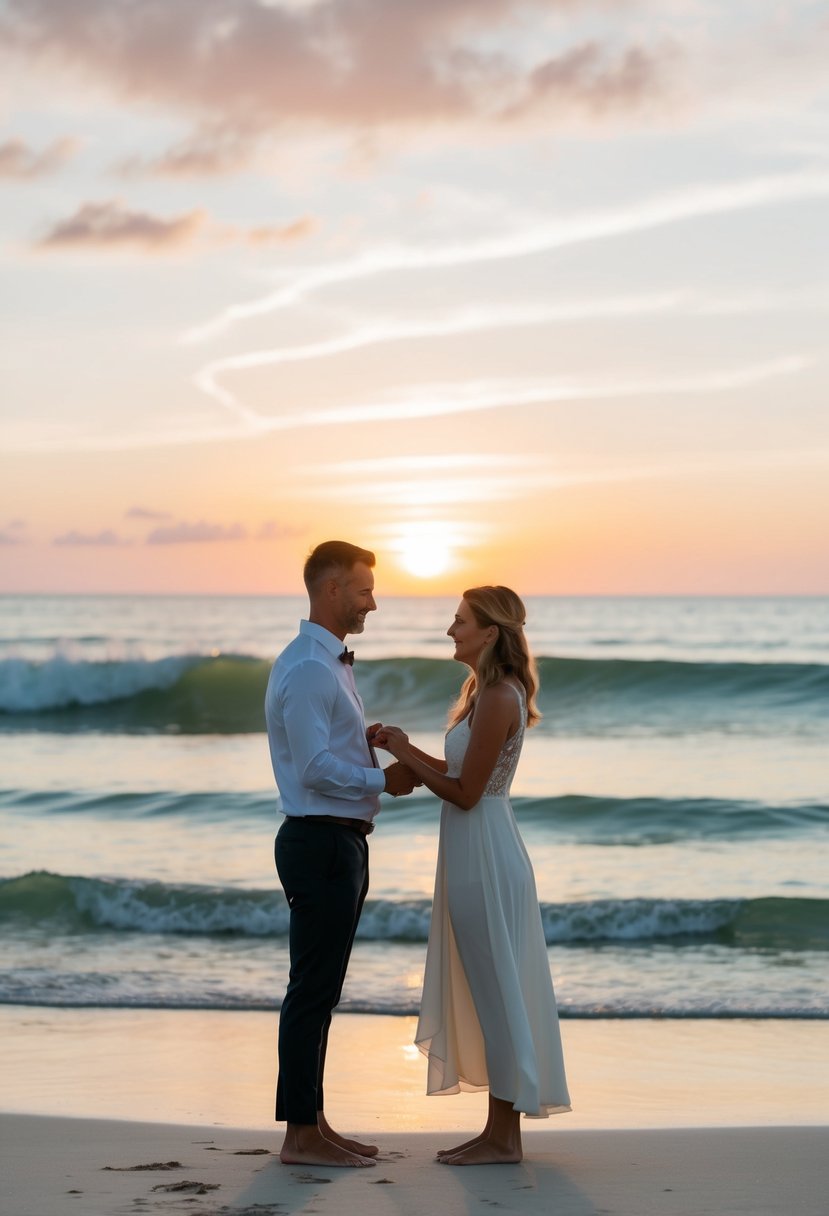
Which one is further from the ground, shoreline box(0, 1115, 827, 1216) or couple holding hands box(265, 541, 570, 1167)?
couple holding hands box(265, 541, 570, 1167)

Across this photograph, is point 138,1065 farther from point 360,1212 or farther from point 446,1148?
point 360,1212

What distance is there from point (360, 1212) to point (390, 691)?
76.8 ft

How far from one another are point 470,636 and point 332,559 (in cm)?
56

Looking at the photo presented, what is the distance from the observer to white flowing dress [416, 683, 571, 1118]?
179 inches

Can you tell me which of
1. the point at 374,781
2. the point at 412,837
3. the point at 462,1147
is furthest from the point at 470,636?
the point at 412,837

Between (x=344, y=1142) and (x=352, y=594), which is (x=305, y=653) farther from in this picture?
(x=344, y=1142)

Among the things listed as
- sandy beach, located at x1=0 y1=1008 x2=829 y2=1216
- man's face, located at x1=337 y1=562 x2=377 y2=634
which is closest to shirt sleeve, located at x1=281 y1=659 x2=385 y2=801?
man's face, located at x1=337 y1=562 x2=377 y2=634

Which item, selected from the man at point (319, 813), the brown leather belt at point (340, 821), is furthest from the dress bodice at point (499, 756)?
the brown leather belt at point (340, 821)

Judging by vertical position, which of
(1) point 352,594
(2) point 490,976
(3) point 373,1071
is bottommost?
(3) point 373,1071

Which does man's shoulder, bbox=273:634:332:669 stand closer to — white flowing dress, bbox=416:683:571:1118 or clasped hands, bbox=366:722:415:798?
clasped hands, bbox=366:722:415:798

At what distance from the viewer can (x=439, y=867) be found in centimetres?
477

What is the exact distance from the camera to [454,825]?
4.71 meters

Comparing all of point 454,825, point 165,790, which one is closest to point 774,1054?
point 454,825

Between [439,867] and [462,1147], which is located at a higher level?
[439,867]
